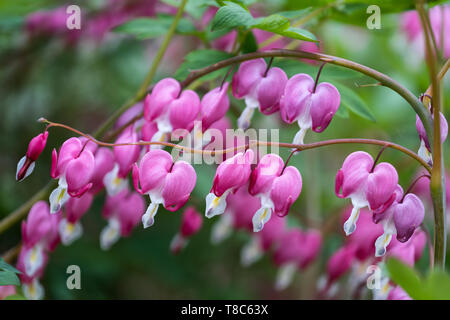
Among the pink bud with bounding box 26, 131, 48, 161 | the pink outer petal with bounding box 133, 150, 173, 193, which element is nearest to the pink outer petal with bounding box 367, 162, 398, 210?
the pink outer petal with bounding box 133, 150, 173, 193

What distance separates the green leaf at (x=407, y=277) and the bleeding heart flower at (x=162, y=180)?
335mm

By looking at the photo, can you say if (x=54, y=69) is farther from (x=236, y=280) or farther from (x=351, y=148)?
(x=351, y=148)

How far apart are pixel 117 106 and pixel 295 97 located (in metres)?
1.25

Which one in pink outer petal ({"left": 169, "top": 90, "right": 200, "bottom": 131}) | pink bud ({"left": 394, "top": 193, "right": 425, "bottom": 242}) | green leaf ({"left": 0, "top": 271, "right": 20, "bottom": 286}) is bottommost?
green leaf ({"left": 0, "top": 271, "right": 20, "bottom": 286})

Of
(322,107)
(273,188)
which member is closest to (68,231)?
(273,188)

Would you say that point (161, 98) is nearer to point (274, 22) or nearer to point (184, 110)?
point (184, 110)

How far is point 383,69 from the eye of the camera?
2062mm

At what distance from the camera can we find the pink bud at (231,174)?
2.64 ft

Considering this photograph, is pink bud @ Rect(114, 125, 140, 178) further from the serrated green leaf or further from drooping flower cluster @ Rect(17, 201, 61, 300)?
the serrated green leaf

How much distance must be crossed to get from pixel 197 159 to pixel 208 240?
0.99m

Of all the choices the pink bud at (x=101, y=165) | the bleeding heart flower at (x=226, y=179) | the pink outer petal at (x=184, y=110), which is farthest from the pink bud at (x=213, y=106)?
the pink bud at (x=101, y=165)

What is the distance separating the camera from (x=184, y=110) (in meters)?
0.92

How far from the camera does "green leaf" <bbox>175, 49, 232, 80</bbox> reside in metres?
0.99
